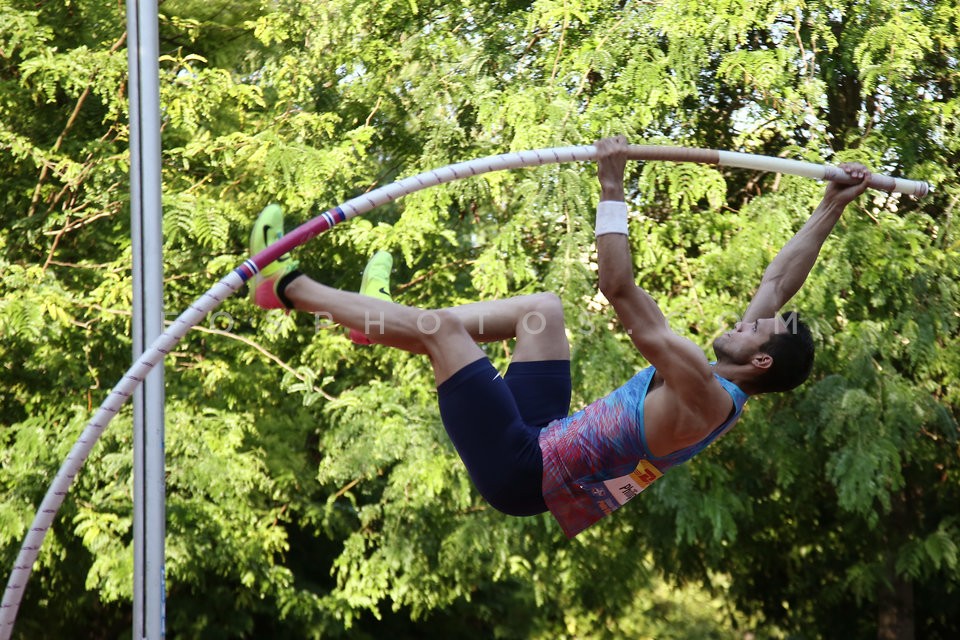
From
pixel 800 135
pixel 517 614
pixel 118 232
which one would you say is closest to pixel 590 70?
pixel 800 135

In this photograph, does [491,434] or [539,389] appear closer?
[491,434]

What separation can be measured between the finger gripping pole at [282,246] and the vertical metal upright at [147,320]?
1.26 metres

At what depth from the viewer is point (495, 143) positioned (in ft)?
26.7

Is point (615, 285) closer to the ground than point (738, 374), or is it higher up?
higher up

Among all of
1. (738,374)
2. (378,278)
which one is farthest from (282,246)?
(738,374)

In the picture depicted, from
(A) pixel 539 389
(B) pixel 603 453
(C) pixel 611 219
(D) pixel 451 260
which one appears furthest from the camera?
(D) pixel 451 260

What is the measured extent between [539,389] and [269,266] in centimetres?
96

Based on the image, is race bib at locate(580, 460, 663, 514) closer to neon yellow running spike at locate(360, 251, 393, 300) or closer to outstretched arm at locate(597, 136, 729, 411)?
outstretched arm at locate(597, 136, 729, 411)

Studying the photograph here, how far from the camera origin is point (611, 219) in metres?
3.41

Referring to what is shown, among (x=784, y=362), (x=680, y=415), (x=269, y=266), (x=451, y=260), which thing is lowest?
(x=451, y=260)

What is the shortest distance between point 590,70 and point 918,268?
2.53 meters

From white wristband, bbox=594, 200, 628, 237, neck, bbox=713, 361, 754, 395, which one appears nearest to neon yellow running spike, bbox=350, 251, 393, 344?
white wristband, bbox=594, 200, 628, 237

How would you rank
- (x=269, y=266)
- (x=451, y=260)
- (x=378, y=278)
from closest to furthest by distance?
(x=269, y=266) < (x=378, y=278) < (x=451, y=260)

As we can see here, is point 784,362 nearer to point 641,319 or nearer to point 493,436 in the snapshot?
point 641,319
